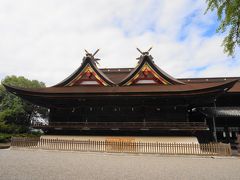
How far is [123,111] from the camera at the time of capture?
780 inches

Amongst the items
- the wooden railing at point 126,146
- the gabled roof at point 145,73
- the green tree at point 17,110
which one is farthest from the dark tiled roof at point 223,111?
the green tree at point 17,110

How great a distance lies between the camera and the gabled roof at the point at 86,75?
22.8 m

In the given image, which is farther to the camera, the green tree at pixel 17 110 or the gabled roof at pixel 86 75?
the green tree at pixel 17 110

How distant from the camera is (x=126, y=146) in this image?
16391mm

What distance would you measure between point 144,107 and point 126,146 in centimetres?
478

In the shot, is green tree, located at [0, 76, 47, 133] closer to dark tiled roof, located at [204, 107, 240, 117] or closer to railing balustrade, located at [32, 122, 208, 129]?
railing balustrade, located at [32, 122, 208, 129]

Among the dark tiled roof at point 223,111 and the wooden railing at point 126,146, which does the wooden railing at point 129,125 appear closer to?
the wooden railing at point 126,146

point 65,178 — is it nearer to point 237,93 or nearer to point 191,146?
point 191,146

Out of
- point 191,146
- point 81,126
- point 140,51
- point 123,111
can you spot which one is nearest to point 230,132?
point 191,146

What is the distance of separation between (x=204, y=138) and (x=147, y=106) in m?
7.82

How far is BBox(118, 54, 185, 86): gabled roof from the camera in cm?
2184

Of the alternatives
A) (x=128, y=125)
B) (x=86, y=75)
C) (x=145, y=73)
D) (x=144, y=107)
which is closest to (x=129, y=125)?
(x=128, y=125)

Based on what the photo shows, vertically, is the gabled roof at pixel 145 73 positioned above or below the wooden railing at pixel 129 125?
above

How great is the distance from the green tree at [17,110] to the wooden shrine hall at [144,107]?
10390 millimetres
